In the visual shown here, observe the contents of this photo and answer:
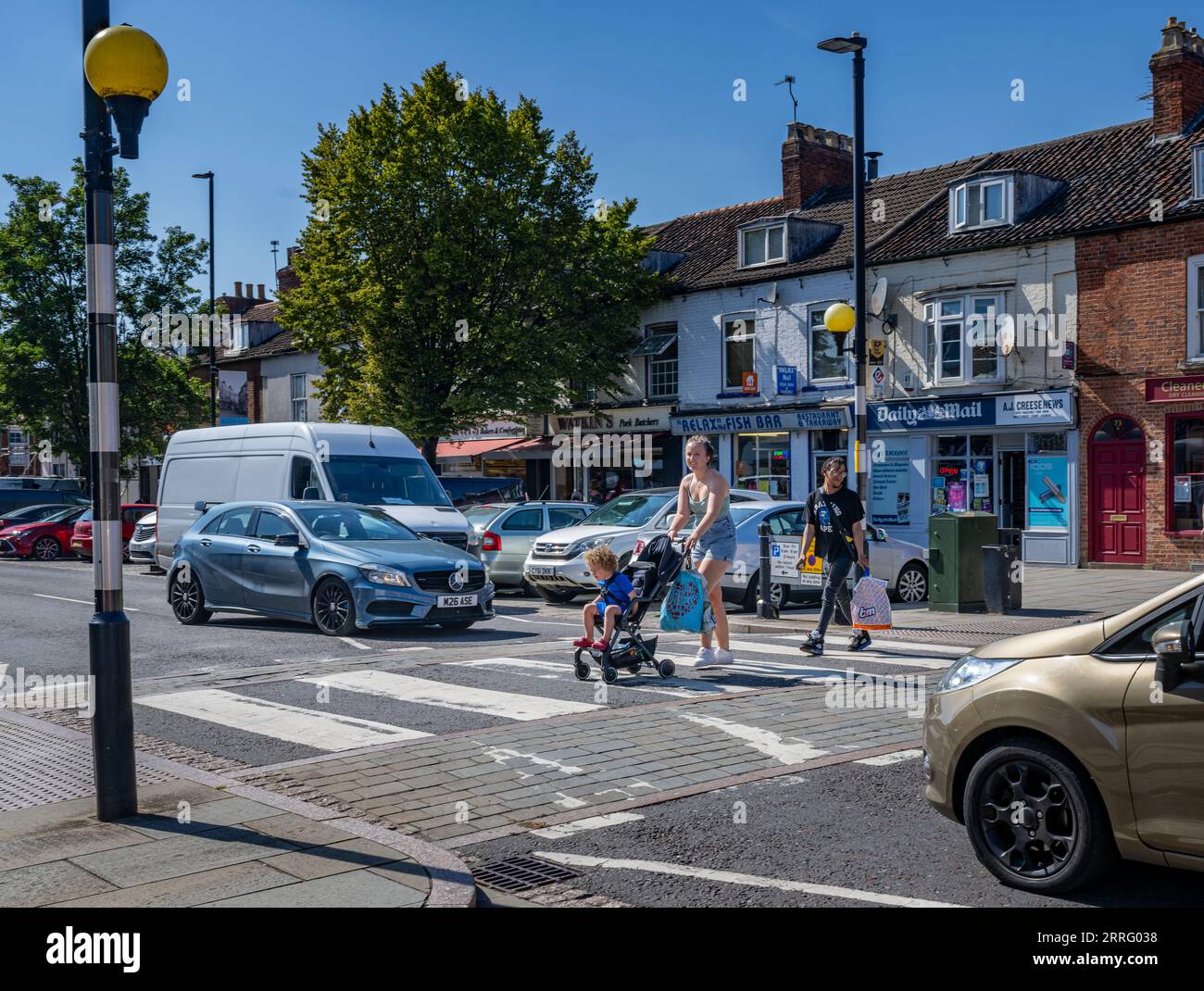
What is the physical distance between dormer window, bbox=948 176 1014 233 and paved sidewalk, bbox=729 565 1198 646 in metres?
9.12

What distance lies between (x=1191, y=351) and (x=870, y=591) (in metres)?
15.2

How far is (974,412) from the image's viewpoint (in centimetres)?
2655

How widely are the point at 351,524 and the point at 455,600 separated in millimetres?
1830

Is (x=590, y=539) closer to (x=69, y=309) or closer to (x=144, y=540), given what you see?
(x=144, y=540)

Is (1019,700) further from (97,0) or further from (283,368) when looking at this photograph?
(283,368)

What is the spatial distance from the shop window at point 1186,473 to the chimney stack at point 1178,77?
22.7ft

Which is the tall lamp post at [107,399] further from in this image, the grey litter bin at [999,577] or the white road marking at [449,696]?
the grey litter bin at [999,577]

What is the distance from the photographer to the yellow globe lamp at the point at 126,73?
550 cm

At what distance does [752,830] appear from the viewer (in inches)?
221

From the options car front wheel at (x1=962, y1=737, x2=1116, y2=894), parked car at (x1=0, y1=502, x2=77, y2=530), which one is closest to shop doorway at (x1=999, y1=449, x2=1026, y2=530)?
car front wheel at (x1=962, y1=737, x2=1116, y2=894)

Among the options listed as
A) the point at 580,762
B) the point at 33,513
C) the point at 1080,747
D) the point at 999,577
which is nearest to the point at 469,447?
the point at 33,513

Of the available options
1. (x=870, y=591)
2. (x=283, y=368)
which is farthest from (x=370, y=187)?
(x=870, y=591)

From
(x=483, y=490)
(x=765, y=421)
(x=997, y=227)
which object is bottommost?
(x=483, y=490)

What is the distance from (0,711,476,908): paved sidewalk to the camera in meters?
4.48
